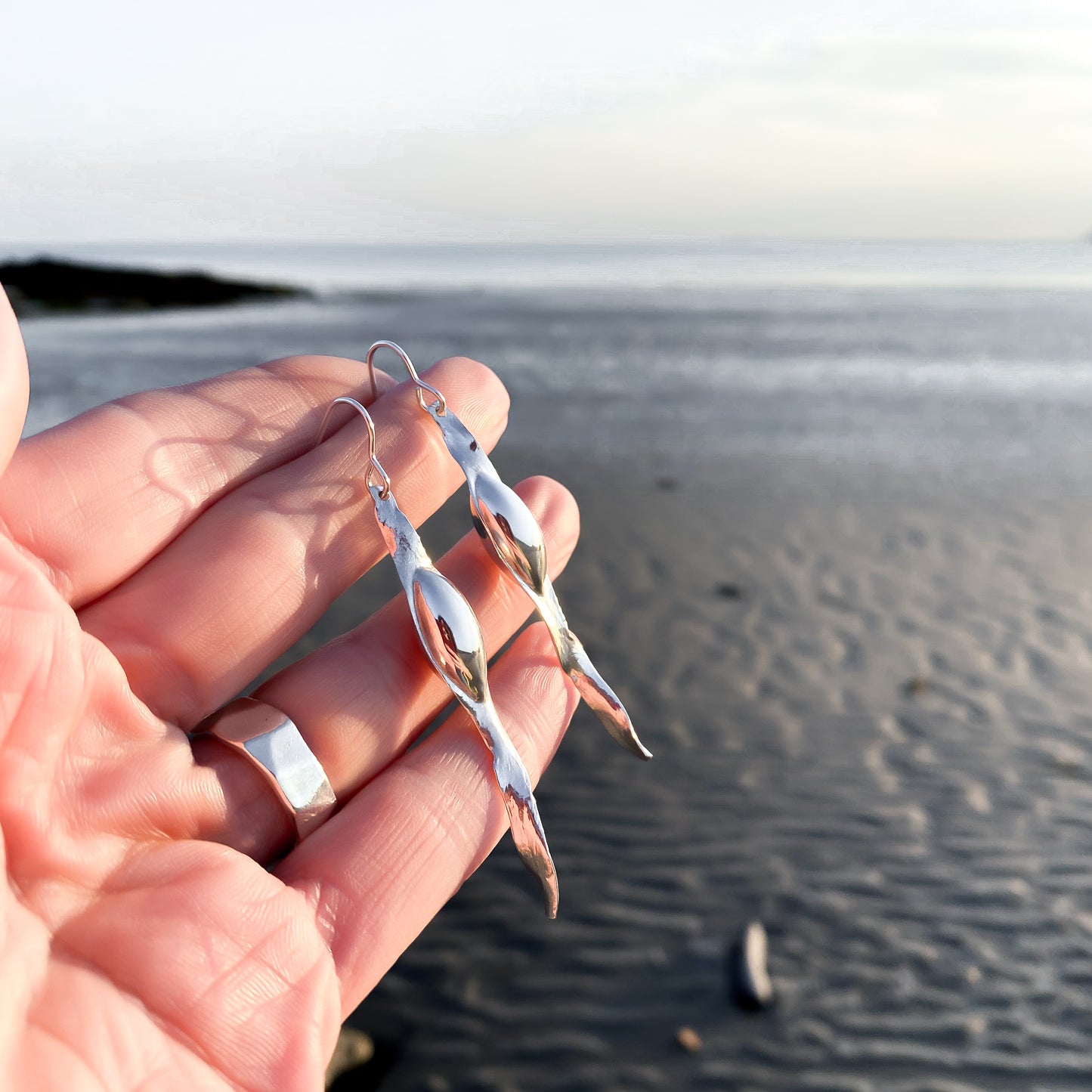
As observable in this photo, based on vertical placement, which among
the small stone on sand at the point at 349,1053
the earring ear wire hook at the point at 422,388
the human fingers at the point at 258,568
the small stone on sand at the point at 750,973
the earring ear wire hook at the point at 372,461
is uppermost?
the earring ear wire hook at the point at 422,388

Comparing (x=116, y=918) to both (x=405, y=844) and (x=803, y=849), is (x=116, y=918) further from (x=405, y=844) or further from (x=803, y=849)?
(x=803, y=849)

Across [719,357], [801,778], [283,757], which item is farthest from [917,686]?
[719,357]

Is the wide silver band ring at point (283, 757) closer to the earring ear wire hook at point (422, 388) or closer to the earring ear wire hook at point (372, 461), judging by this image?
the earring ear wire hook at point (372, 461)

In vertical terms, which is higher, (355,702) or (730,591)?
(355,702)

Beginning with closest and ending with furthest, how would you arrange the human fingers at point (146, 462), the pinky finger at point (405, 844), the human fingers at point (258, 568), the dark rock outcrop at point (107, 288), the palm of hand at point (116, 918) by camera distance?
the palm of hand at point (116, 918)
the pinky finger at point (405, 844)
the human fingers at point (146, 462)
the human fingers at point (258, 568)
the dark rock outcrop at point (107, 288)

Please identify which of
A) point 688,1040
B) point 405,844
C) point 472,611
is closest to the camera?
point 405,844

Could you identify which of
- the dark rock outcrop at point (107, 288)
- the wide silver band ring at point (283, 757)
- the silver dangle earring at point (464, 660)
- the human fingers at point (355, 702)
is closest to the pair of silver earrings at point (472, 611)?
the silver dangle earring at point (464, 660)

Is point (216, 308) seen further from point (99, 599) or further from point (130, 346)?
point (99, 599)
